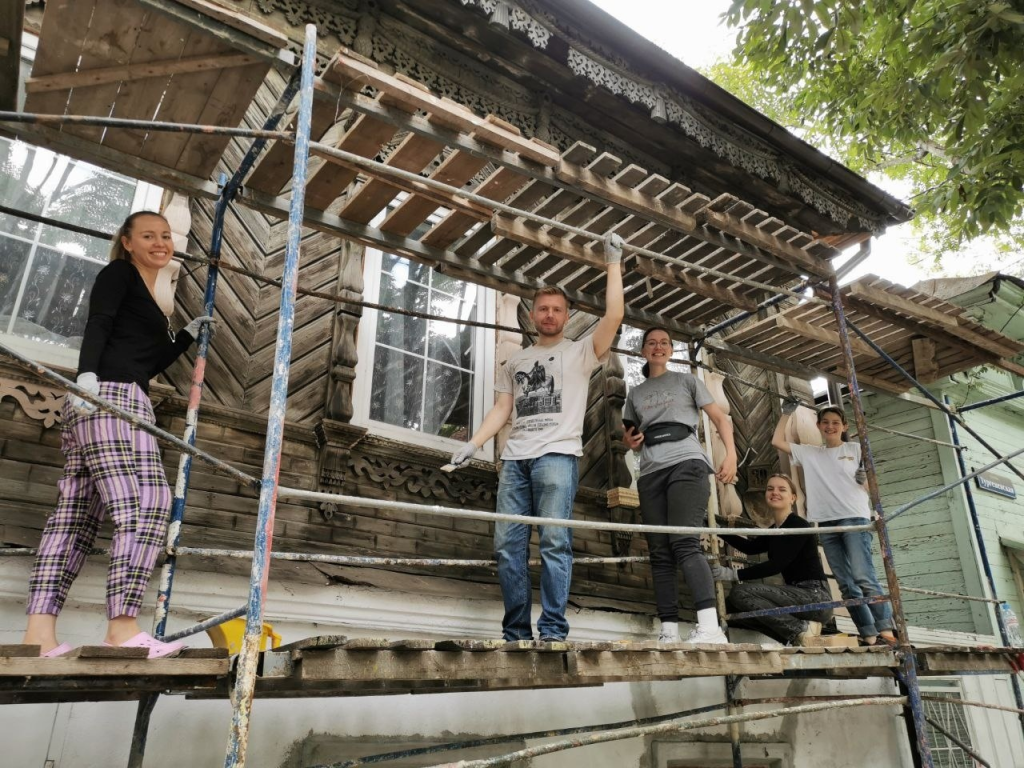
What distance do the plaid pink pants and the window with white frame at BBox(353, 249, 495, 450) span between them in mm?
1995

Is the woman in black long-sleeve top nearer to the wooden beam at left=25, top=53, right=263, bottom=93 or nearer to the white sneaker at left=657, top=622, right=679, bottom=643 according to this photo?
the white sneaker at left=657, top=622, right=679, bottom=643

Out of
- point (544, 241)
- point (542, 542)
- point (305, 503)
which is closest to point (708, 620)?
point (542, 542)

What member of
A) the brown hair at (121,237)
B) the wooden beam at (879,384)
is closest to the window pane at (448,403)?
the brown hair at (121,237)

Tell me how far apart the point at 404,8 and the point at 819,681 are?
6299 mm

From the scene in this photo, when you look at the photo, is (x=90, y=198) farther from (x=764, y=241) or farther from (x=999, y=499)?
(x=999, y=499)

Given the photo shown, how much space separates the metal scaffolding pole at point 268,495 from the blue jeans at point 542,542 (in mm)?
1539

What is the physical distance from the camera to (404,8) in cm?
589

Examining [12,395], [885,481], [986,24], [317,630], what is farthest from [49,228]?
[885,481]

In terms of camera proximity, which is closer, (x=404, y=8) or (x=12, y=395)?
(x=12, y=395)

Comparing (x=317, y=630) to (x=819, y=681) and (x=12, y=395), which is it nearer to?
(x=12, y=395)

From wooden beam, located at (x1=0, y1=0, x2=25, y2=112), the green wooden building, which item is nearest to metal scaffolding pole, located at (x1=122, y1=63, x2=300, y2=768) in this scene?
wooden beam, located at (x1=0, y1=0, x2=25, y2=112)

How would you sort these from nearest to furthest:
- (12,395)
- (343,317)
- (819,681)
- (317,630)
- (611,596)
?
(12,395)
(317,630)
(343,317)
(611,596)
(819,681)

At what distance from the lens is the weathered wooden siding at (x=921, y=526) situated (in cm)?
996

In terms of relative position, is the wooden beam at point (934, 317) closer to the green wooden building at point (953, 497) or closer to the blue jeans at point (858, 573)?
the blue jeans at point (858, 573)
